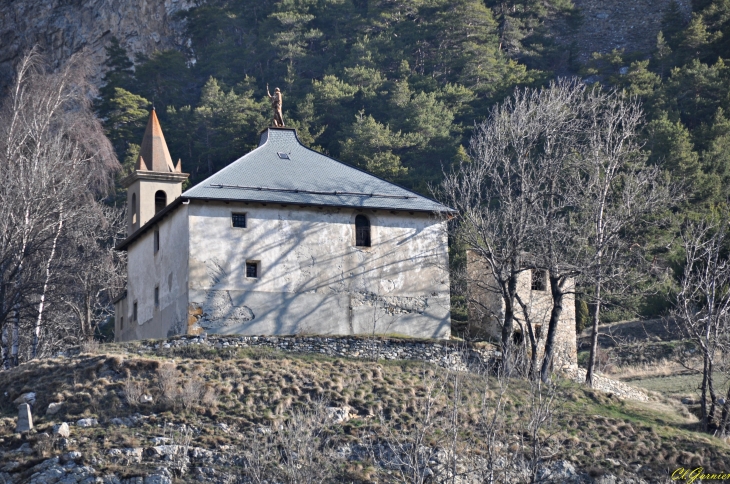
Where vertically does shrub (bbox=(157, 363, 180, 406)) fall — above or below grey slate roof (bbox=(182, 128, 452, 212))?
below

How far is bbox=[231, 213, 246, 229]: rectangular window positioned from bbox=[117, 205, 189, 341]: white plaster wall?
5.44 feet

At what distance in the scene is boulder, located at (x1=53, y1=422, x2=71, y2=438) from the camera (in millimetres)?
35500

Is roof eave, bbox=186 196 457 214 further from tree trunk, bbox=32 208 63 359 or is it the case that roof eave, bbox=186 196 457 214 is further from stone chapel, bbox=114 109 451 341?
tree trunk, bbox=32 208 63 359

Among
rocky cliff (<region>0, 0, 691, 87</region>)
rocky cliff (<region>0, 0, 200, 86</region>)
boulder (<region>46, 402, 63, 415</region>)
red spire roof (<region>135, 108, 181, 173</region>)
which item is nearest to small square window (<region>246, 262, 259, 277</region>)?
red spire roof (<region>135, 108, 181, 173</region>)

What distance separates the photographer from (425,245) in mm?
46781

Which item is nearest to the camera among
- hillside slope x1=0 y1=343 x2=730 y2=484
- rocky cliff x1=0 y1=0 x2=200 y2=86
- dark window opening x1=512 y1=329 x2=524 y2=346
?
hillside slope x1=0 y1=343 x2=730 y2=484

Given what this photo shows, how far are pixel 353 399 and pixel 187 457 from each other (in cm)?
617

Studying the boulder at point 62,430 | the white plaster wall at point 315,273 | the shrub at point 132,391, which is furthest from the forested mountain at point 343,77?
the boulder at point 62,430

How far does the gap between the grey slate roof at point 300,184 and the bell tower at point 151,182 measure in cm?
454

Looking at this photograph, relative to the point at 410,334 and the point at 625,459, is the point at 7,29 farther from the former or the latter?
the point at 625,459

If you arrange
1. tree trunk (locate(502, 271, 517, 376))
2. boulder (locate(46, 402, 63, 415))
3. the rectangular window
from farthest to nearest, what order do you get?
the rectangular window
tree trunk (locate(502, 271, 517, 376))
boulder (locate(46, 402, 63, 415))

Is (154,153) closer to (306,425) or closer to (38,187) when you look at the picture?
(38,187)

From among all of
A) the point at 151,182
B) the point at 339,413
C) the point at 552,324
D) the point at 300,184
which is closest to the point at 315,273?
the point at 300,184

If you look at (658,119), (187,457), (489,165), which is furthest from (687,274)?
(658,119)
